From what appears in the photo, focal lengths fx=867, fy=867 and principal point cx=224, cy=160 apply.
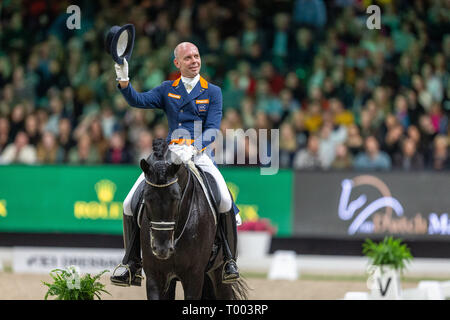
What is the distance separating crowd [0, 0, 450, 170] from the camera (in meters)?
14.0

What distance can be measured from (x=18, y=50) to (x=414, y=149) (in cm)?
821

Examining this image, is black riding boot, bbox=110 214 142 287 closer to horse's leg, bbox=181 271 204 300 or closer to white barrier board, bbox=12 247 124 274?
horse's leg, bbox=181 271 204 300

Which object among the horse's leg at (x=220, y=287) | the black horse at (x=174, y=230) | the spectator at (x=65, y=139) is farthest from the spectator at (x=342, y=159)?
the black horse at (x=174, y=230)

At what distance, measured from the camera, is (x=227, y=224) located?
23.6ft

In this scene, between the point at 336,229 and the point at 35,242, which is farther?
the point at 35,242

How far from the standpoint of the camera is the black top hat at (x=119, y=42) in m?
6.77

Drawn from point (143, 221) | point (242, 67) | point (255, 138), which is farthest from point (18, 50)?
point (143, 221)

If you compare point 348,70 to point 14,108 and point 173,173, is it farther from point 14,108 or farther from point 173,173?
point 173,173

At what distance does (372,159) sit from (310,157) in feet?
3.22

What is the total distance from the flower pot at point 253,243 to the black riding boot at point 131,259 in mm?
5898

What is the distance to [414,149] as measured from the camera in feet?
44.4

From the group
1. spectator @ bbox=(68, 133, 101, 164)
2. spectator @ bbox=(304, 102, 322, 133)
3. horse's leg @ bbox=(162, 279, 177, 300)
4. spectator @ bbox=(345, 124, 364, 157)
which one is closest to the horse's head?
horse's leg @ bbox=(162, 279, 177, 300)

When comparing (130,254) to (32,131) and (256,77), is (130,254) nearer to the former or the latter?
(32,131)

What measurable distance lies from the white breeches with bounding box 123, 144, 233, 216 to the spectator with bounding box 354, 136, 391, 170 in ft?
21.3
